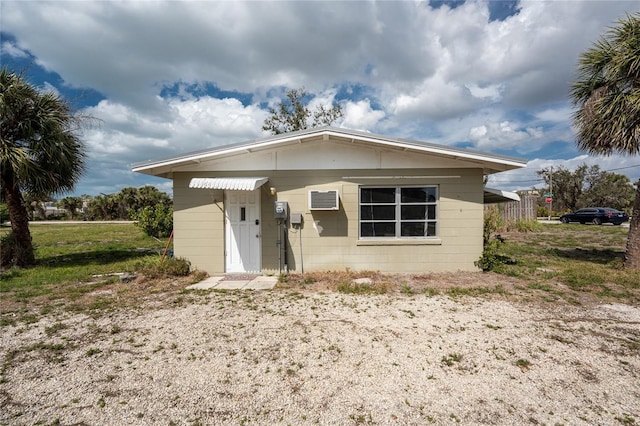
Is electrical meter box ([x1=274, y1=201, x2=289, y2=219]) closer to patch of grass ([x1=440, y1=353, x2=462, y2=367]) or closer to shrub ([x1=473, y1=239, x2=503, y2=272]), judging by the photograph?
patch of grass ([x1=440, y1=353, x2=462, y2=367])

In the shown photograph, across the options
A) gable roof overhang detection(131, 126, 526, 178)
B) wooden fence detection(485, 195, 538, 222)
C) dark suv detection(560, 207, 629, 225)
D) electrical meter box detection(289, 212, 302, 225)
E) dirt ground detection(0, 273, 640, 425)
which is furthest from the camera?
dark suv detection(560, 207, 629, 225)

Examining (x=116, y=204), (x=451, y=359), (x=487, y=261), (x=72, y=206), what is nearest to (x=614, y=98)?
(x=487, y=261)

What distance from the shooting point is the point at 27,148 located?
8195mm

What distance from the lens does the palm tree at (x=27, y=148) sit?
25.8ft

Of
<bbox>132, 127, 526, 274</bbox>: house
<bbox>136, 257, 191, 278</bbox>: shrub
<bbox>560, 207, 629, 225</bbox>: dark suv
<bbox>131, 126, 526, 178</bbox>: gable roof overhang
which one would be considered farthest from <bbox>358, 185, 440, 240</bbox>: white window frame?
<bbox>560, 207, 629, 225</bbox>: dark suv

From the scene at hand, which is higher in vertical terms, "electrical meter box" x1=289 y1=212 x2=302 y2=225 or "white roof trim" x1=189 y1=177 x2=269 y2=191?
"white roof trim" x1=189 y1=177 x2=269 y2=191

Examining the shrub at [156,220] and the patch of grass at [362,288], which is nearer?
the patch of grass at [362,288]

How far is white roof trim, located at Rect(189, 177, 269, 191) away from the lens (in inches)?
264

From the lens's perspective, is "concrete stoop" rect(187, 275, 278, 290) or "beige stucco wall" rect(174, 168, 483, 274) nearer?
"concrete stoop" rect(187, 275, 278, 290)

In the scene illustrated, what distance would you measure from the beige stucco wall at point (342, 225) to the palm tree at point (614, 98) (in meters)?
3.20

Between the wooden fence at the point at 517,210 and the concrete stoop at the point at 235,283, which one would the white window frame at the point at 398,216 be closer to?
the concrete stoop at the point at 235,283

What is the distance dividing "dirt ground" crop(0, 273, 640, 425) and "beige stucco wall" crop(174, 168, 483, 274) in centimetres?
203

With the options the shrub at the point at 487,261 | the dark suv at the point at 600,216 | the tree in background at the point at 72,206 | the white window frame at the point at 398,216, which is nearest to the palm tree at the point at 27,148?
the white window frame at the point at 398,216

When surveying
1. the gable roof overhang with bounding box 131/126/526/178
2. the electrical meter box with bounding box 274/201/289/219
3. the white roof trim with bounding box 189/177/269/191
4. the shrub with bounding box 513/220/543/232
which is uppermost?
the gable roof overhang with bounding box 131/126/526/178
